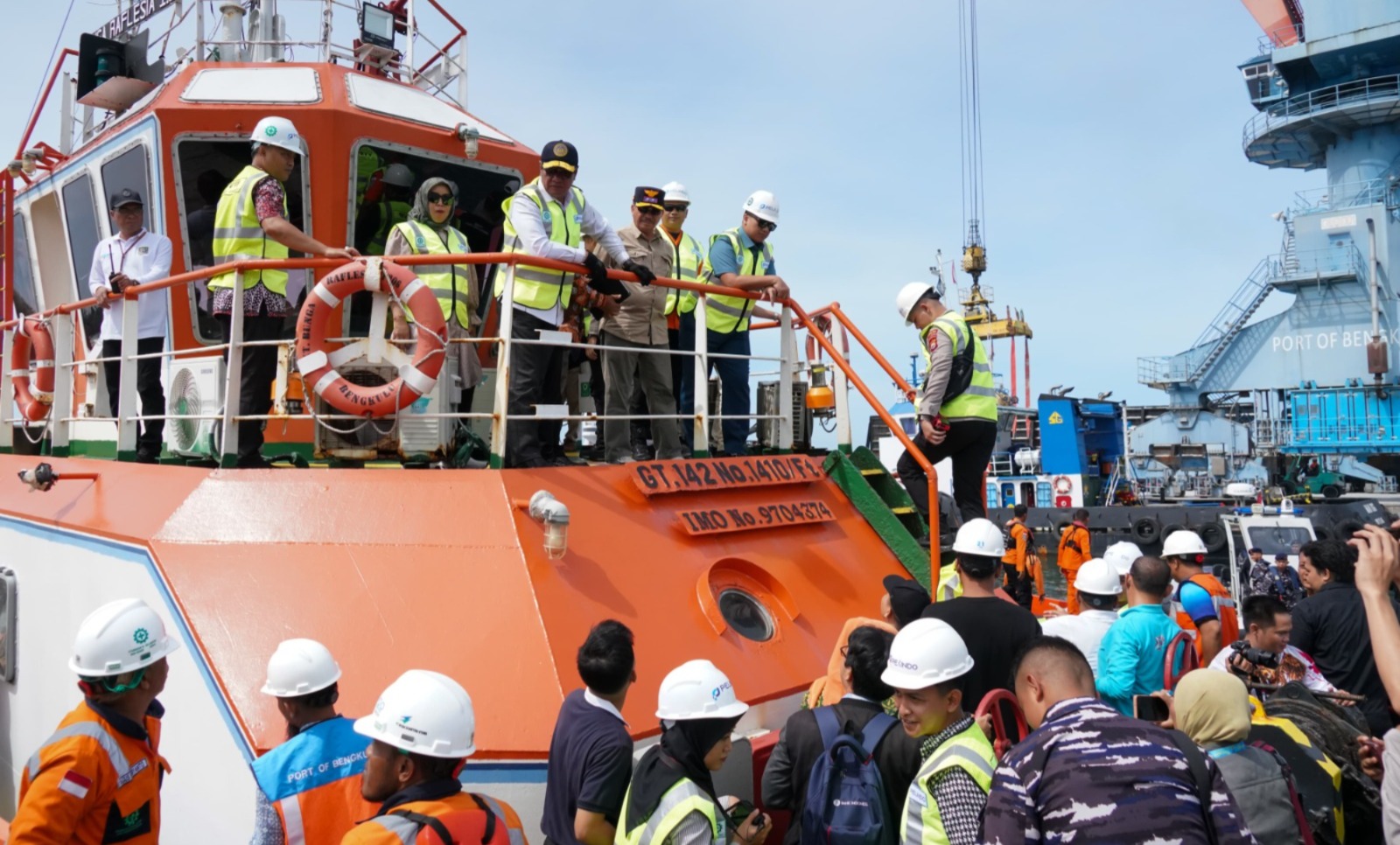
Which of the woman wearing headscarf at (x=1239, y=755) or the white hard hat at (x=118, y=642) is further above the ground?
the white hard hat at (x=118, y=642)

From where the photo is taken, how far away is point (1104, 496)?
2862cm

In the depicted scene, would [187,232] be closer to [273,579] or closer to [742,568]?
[273,579]

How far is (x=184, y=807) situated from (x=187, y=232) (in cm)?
395

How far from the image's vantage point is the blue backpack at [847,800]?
9.64 feet

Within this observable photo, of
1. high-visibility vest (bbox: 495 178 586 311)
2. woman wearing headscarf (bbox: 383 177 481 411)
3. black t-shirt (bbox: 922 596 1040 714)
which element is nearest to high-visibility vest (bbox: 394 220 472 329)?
woman wearing headscarf (bbox: 383 177 481 411)

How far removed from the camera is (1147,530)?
23.4 meters

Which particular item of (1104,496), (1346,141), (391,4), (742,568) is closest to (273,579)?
(742,568)

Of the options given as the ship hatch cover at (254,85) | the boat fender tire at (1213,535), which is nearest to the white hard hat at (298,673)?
the ship hatch cover at (254,85)

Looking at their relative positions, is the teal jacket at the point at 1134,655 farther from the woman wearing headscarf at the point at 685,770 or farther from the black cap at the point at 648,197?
the black cap at the point at 648,197

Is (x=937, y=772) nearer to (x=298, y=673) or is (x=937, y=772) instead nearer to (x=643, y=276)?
(x=298, y=673)

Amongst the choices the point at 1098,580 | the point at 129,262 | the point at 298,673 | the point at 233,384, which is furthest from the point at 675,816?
the point at 129,262

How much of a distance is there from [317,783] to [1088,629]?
3.34 metres

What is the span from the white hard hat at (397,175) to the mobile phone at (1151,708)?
540 cm

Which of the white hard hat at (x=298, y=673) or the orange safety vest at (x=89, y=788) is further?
the white hard hat at (x=298, y=673)
